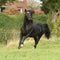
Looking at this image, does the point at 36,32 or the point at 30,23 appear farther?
the point at 36,32

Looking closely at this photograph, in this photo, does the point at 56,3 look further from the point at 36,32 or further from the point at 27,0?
the point at 27,0

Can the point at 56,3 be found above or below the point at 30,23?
below

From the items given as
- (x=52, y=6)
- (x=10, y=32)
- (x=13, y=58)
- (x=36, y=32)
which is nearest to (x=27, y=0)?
(x=52, y=6)

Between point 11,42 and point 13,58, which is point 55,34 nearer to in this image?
point 11,42

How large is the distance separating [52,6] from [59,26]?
26.5 ft

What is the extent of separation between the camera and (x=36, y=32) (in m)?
19.9

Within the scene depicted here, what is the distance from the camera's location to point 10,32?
2580cm

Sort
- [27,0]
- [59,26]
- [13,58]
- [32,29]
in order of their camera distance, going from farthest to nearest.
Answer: [27,0] → [59,26] → [32,29] → [13,58]

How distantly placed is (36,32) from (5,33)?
5.62 m

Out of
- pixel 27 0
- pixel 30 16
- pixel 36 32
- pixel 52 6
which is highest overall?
pixel 30 16

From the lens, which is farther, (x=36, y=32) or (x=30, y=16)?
(x=36, y=32)

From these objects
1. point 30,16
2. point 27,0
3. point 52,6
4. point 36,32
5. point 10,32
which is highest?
point 30,16

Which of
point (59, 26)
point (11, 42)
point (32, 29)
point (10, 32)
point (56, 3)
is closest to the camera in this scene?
point (32, 29)

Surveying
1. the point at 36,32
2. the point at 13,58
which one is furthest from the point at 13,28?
the point at 13,58
